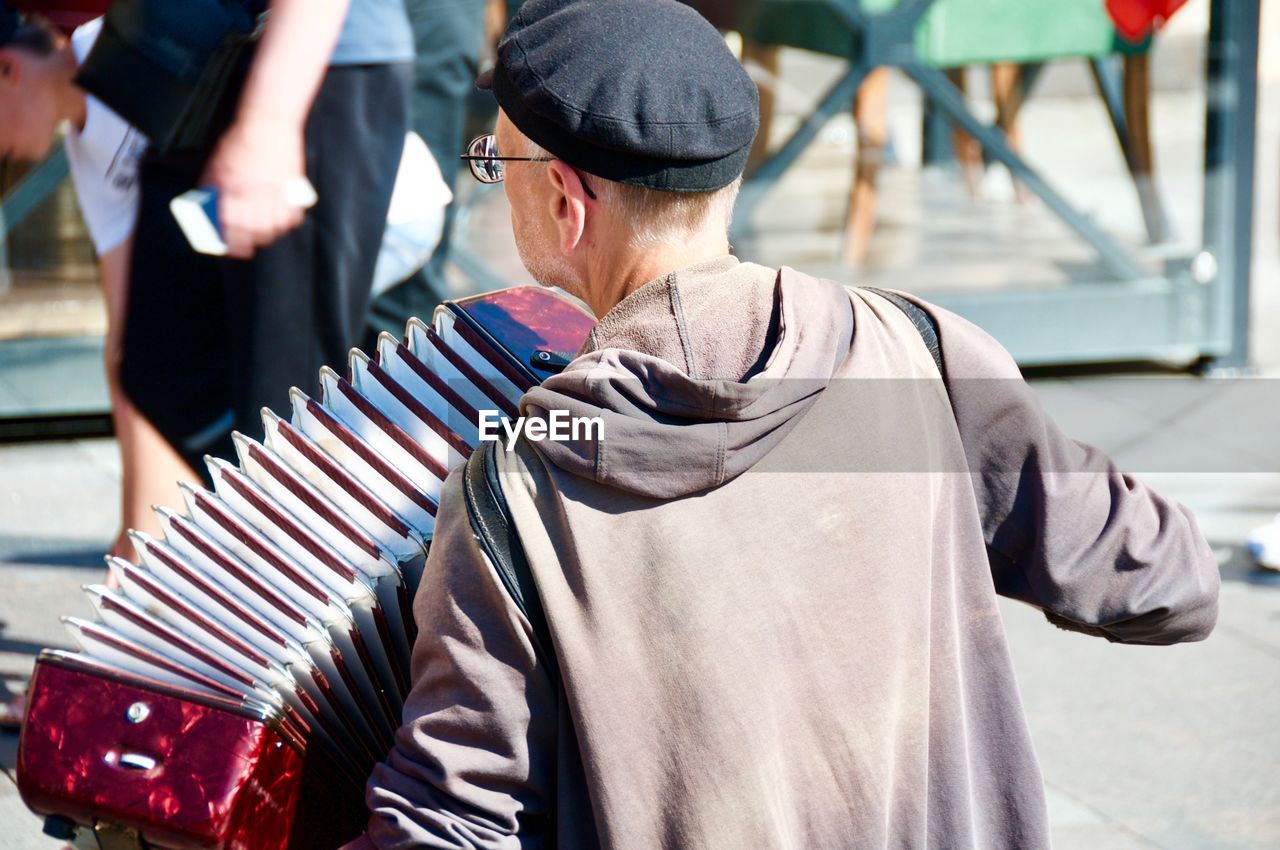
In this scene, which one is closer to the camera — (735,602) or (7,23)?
(735,602)

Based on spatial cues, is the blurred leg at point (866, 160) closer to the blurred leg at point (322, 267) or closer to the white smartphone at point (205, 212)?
the blurred leg at point (322, 267)

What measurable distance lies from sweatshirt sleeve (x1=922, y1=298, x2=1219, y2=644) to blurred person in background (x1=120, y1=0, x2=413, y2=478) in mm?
2227

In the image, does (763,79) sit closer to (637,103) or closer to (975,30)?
(975,30)

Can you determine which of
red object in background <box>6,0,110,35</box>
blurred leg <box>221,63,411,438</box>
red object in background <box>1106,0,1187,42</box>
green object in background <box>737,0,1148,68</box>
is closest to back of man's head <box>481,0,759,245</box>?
blurred leg <box>221,63,411,438</box>

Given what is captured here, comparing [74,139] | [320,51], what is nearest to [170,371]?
[74,139]

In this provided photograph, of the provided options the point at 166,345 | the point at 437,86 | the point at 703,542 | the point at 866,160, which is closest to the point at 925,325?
the point at 703,542

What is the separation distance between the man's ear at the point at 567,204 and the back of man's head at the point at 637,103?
0.07 feet

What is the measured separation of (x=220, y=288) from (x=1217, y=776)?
2.60 m

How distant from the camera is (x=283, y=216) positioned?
11.3 feet

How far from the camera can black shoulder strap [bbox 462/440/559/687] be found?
1.30m

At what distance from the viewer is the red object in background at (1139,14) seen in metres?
5.90

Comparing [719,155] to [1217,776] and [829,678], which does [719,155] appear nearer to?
[829,678]

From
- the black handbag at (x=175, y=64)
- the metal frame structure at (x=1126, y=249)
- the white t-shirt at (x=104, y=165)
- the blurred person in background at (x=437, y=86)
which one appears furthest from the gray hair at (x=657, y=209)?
the metal frame structure at (x=1126, y=249)

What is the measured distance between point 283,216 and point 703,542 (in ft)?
7.71
